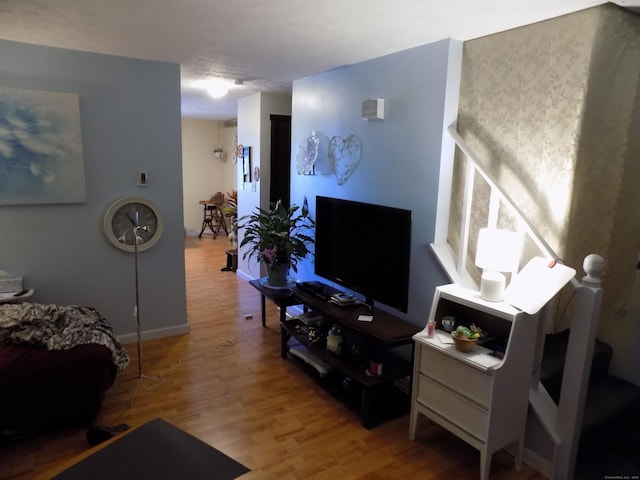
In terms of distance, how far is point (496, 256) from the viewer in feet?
7.07

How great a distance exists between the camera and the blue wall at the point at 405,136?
8.69 feet

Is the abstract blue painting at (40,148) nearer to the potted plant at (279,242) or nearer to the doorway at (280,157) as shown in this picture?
the potted plant at (279,242)

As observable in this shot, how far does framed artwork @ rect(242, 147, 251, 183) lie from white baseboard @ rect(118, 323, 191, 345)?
213 centimetres

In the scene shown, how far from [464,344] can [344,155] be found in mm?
1810

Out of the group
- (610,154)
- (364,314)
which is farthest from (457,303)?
(610,154)

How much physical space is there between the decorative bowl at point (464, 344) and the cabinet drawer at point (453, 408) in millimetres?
249

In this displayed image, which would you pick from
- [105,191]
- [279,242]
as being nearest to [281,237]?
[279,242]

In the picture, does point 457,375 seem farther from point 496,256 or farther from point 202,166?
point 202,166

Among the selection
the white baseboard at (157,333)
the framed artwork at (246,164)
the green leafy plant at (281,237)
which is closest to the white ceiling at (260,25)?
the green leafy plant at (281,237)

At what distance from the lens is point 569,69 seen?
6.91ft

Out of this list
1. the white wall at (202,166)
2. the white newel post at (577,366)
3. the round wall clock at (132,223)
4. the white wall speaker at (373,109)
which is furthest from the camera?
the white wall at (202,166)

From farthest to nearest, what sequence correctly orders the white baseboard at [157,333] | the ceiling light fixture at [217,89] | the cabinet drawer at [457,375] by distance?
the ceiling light fixture at [217,89]
the white baseboard at [157,333]
the cabinet drawer at [457,375]

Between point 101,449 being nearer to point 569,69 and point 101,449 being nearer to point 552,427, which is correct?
point 552,427

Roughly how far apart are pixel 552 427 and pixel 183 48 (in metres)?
3.16
